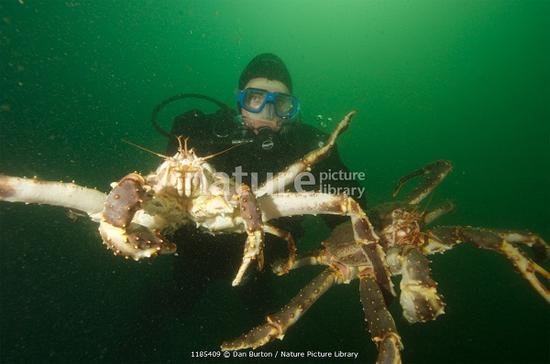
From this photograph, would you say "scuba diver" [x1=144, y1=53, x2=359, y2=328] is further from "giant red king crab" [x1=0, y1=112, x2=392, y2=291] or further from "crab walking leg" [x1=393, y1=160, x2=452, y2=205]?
"giant red king crab" [x1=0, y1=112, x2=392, y2=291]

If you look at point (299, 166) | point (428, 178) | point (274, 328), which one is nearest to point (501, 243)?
point (428, 178)

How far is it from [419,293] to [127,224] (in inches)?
91.0

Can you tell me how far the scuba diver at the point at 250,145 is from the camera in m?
4.48

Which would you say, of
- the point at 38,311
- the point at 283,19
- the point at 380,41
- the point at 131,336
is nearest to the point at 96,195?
the point at 131,336

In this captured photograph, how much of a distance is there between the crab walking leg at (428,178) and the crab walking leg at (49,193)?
3364 mm

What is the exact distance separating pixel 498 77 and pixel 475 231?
70.5m

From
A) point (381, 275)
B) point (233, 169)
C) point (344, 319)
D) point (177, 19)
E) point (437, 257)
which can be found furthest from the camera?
point (177, 19)

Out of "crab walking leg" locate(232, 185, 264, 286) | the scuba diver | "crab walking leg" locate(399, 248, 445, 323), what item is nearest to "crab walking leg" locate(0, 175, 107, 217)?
"crab walking leg" locate(232, 185, 264, 286)

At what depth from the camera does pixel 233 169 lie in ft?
14.8

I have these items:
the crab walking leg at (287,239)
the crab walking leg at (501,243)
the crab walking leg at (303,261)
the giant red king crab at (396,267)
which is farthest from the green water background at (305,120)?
the crab walking leg at (501,243)

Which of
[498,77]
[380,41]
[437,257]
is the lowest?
[437,257]

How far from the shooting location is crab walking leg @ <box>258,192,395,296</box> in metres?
2.61

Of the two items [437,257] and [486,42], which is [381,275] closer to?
[437,257]

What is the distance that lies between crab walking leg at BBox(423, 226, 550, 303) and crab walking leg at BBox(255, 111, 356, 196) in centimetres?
141
